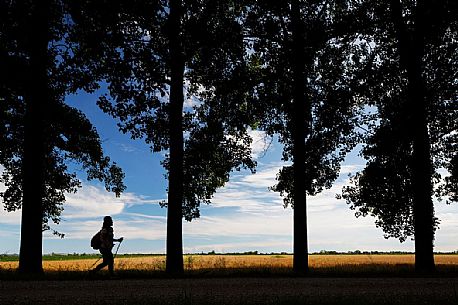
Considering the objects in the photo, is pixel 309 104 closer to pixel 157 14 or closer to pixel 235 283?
pixel 157 14

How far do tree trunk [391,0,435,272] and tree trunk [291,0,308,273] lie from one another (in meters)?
4.30

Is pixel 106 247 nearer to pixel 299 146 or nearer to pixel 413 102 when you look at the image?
pixel 299 146

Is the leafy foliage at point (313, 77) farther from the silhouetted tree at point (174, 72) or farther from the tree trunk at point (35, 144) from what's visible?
the tree trunk at point (35, 144)

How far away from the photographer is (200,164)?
75.9 ft

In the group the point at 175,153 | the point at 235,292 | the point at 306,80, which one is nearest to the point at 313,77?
the point at 306,80

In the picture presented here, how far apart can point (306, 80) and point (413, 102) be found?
15.2 ft

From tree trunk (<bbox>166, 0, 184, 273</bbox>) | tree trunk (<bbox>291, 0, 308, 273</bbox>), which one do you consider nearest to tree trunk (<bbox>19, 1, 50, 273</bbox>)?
tree trunk (<bbox>166, 0, 184, 273</bbox>)

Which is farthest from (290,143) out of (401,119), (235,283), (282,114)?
(235,283)

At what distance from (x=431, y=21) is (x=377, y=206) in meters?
9.31

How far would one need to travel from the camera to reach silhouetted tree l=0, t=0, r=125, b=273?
21.0 metres

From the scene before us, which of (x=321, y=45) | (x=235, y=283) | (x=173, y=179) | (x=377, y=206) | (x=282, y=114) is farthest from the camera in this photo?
(x=377, y=206)

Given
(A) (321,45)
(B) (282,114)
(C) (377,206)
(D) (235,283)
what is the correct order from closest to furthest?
(D) (235,283) → (A) (321,45) → (B) (282,114) → (C) (377,206)

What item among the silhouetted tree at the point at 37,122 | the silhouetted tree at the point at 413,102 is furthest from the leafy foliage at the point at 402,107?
the silhouetted tree at the point at 37,122

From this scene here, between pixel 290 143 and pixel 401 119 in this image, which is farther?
Answer: pixel 290 143
